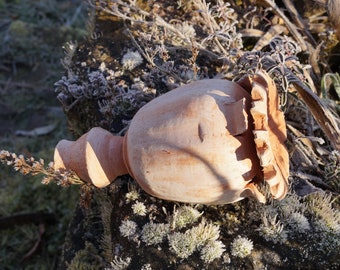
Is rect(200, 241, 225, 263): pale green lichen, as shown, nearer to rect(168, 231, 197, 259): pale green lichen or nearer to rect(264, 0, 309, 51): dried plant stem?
rect(168, 231, 197, 259): pale green lichen

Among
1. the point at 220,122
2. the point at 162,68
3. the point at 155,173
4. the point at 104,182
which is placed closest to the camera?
the point at 220,122

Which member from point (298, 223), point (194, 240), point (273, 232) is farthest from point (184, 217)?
point (298, 223)

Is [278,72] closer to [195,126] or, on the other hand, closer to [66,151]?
[195,126]

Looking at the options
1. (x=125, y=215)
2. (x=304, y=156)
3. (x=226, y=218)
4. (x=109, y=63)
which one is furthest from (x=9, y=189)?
(x=304, y=156)

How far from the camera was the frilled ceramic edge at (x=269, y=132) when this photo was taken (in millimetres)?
1542

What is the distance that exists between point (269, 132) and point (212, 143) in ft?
0.73

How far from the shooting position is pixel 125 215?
2.11 meters

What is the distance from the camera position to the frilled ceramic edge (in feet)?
5.06

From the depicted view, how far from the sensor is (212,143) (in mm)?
1599

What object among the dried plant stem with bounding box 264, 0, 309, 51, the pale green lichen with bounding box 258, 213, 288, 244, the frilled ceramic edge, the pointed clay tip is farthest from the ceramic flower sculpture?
the dried plant stem with bounding box 264, 0, 309, 51

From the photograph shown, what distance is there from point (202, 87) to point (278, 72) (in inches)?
17.5

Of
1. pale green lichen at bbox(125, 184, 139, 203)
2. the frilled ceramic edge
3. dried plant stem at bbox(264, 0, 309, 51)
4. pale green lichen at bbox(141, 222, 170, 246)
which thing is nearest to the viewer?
the frilled ceramic edge

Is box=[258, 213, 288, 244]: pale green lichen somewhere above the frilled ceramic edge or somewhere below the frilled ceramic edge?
below

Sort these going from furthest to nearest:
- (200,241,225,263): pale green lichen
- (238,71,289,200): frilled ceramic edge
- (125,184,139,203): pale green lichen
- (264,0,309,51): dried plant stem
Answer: (264,0,309,51): dried plant stem, (125,184,139,203): pale green lichen, (200,241,225,263): pale green lichen, (238,71,289,200): frilled ceramic edge
